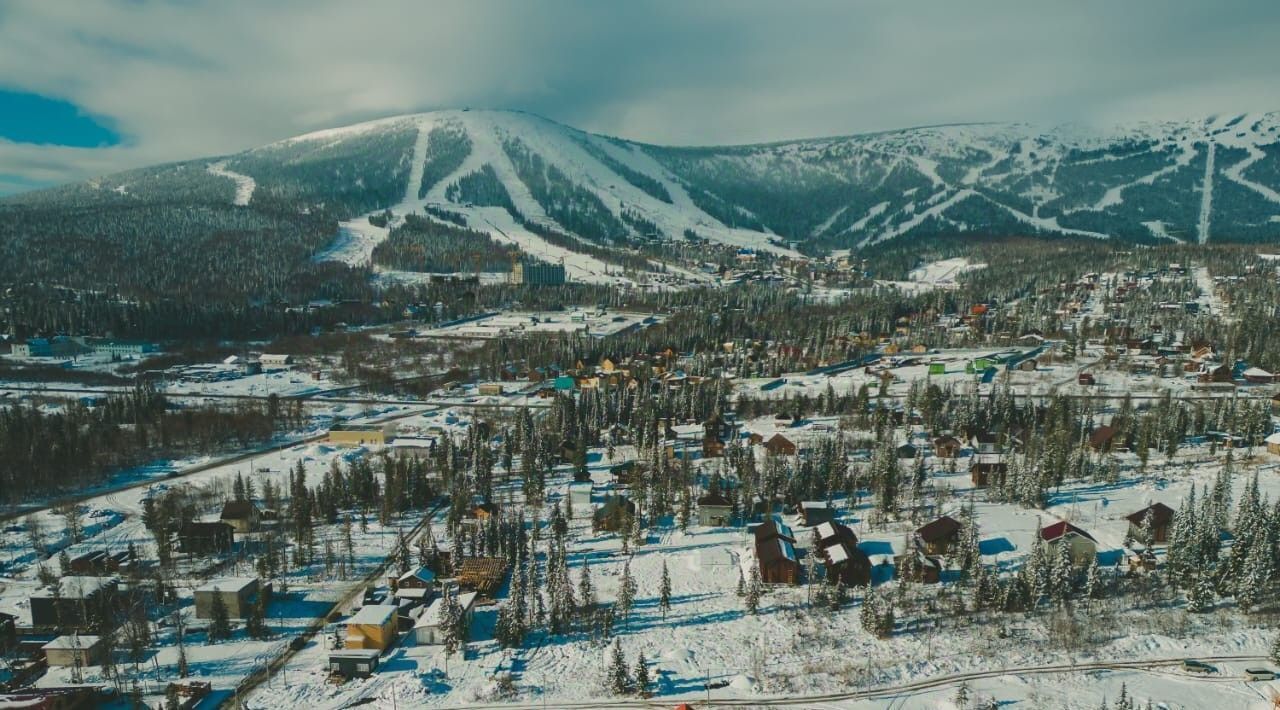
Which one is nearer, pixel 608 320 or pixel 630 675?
pixel 630 675

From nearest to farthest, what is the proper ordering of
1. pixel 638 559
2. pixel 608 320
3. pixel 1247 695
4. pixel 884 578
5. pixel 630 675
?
pixel 1247 695
pixel 630 675
pixel 884 578
pixel 638 559
pixel 608 320

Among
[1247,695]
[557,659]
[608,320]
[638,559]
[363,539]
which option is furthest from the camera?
[608,320]

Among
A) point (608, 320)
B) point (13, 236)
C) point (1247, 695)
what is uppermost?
point (13, 236)

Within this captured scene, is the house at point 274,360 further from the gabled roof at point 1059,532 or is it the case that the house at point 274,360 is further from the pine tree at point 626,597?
the gabled roof at point 1059,532

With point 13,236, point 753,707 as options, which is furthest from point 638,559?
point 13,236

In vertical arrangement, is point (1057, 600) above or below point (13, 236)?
below

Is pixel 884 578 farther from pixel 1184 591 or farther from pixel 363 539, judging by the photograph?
pixel 363 539

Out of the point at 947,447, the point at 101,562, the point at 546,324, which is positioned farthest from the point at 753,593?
the point at 546,324

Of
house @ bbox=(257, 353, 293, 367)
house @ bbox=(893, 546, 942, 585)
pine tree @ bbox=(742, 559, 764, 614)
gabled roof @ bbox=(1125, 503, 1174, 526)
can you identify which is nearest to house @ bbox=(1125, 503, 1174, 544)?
gabled roof @ bbox=(1125, 503, 1174, 526)
